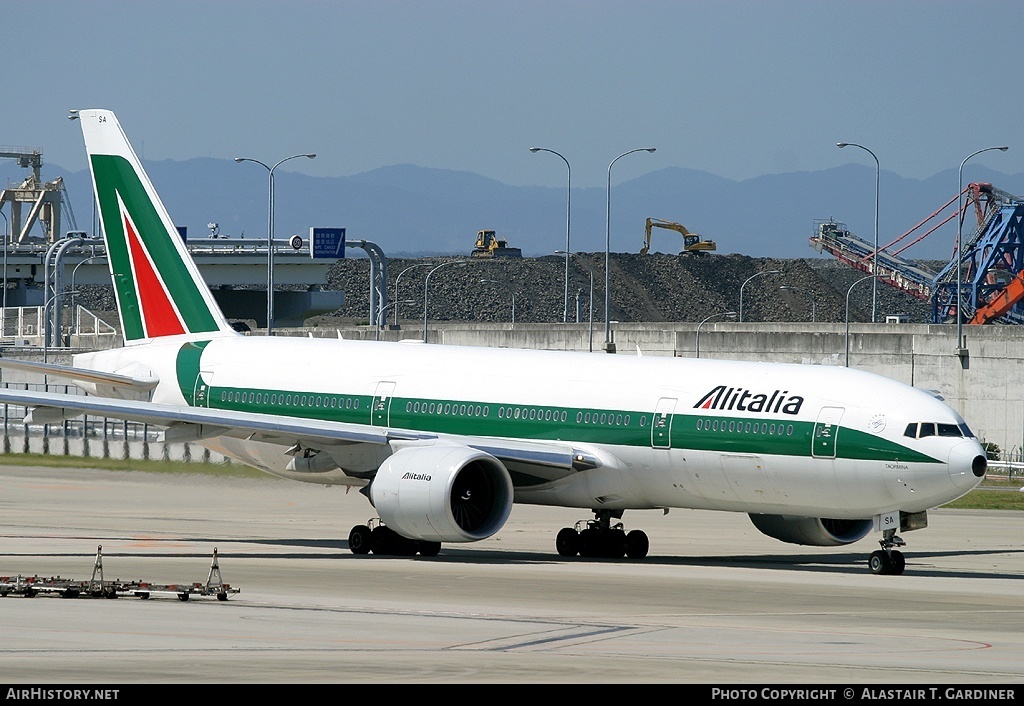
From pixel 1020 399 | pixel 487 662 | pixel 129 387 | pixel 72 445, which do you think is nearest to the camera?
pixel 487 662

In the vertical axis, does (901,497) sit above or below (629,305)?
below

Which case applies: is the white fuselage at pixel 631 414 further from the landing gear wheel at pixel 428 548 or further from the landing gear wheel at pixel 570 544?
the landing gear wheel at pixel 428 548

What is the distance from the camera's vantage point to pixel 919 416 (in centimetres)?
2897

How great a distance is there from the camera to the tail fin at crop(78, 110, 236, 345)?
38.4m

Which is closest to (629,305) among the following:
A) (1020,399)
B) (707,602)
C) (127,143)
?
(1020,399)

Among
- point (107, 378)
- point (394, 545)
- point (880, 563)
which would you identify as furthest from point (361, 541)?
point (880, 563)

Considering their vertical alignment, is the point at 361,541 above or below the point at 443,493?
below

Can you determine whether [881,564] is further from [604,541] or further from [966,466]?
[604,541]

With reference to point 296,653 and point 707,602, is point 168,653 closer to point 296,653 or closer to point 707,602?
point 296,653

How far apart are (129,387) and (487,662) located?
2236 cm

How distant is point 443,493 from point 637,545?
16.3 ft

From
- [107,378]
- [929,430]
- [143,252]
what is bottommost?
[929,430]

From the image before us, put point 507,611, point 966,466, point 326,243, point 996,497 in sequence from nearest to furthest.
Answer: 1. point 507,611
2. point 966,466
3. point 996,497
4. point 326,243

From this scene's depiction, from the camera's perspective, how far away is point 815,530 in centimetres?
3281
